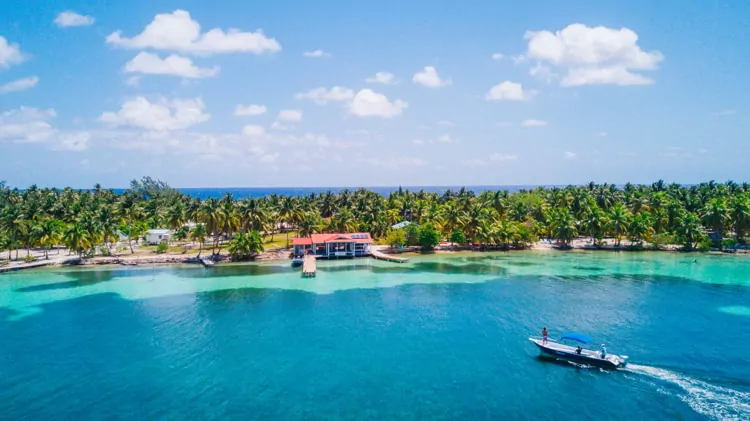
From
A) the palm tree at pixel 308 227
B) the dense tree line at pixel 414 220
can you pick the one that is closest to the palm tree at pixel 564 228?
the dense tree line at pixel 414 220

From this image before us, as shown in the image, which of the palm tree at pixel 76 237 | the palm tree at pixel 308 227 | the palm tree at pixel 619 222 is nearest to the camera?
the palm tree at pixel 76 237

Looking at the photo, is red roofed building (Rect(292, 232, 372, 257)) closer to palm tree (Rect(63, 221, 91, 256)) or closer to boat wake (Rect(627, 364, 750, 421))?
palm tree (Rect(63, 221, 91, 256))

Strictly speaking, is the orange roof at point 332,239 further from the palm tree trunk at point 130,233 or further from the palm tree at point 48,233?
the palm tree at point 48,233

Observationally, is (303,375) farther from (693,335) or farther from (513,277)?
(513,277)

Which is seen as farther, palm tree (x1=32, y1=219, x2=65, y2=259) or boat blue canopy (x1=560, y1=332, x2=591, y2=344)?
palm tree (x1=32, y1=219, x2=65, y2=259)

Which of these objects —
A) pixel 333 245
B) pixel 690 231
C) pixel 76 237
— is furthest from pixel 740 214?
pixel 76 237

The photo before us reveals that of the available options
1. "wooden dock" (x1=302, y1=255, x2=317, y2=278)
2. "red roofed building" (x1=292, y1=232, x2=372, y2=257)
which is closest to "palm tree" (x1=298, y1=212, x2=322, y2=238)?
"red roofed building" (x1=292, y1=232, x2=372, y2=257)

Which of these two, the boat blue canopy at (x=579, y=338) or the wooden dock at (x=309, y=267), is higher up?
the wooden dock at (x=309, y=267)
